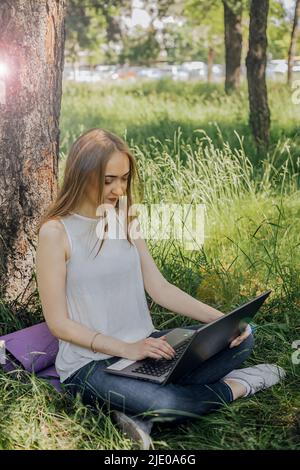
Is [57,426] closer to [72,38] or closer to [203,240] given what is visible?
[203,240]

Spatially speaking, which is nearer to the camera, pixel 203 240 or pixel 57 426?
pixel 57 426

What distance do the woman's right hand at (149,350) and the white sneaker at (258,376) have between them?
1.40 ft

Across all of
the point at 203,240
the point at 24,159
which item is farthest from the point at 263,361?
the point at 24,159

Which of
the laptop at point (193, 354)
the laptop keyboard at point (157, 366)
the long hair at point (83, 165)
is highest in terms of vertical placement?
the long hair at point (83, 165)

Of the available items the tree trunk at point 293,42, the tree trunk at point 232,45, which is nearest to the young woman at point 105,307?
the tree trunk at point 293,42

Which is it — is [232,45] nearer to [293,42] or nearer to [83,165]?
[293,42]

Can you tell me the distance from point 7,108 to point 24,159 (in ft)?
0.74

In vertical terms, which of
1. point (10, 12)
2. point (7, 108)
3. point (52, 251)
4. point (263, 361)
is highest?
point (10, 12)

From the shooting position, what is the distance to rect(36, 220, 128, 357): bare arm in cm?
235

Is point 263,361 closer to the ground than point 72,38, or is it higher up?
closer to the ground

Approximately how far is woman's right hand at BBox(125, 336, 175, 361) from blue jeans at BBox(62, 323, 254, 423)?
0.27ft

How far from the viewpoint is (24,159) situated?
121 inches

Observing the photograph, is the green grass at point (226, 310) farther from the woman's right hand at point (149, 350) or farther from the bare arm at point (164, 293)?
the bare arm at point (164, 293)

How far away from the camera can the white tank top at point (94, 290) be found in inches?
96.5
